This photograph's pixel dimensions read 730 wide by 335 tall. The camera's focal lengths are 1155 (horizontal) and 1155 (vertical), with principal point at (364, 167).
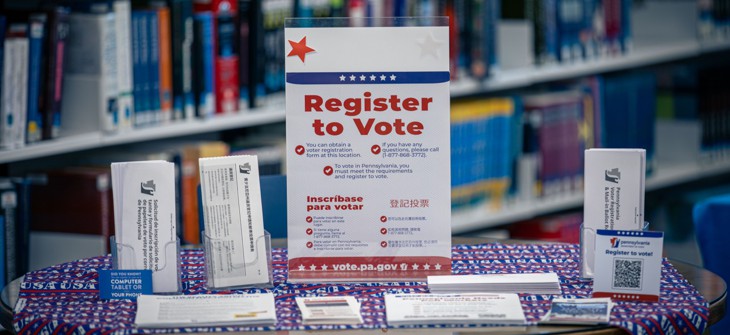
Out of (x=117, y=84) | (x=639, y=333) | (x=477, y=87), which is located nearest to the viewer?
(x=639, y=333)

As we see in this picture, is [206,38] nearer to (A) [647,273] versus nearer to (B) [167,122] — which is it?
(B) [167,122]

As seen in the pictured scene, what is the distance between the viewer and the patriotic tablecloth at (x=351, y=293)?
172 cm

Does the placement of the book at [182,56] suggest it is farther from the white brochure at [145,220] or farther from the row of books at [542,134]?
the white brochure at [145,220]

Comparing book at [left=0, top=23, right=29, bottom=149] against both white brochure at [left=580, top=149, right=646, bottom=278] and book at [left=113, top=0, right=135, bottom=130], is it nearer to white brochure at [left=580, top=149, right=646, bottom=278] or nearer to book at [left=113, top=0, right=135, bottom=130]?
book at [left=113, top=0, right=135, bottom=130]

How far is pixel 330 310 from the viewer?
5.79 ft

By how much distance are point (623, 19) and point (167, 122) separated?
212cm

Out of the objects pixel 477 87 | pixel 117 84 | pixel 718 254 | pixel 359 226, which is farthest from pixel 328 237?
pixel 477 87

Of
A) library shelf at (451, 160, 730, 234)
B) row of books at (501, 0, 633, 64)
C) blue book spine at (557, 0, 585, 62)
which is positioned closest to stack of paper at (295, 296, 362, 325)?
library shelf at (451, 160, 730, 234)

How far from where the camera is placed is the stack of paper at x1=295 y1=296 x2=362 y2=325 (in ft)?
5.66

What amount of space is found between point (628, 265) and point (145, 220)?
2.58 ft

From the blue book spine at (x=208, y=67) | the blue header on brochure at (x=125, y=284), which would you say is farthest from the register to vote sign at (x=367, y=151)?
the blue book spine at (x=208, y=67)

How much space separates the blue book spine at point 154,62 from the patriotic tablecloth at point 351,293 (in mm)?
1012

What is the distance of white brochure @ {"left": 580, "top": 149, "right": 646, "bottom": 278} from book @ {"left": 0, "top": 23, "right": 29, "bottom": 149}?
1532mm

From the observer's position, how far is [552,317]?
5.65 ft
